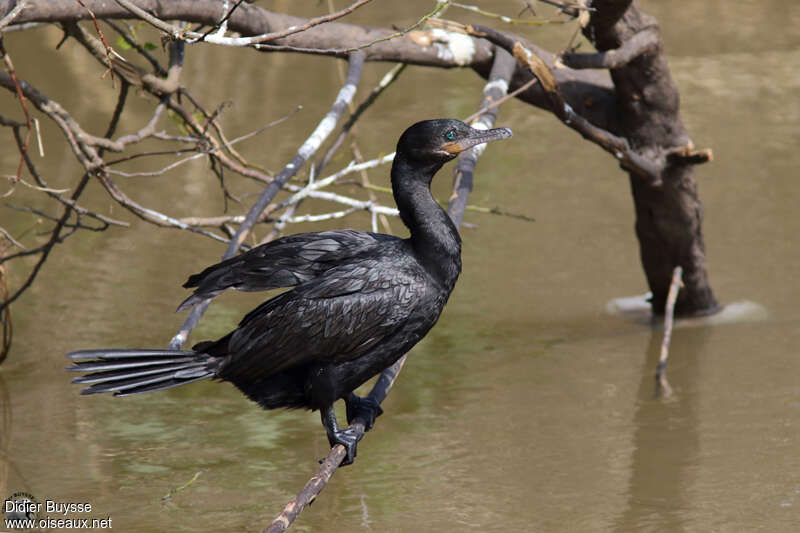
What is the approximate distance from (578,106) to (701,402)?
59.4 inches

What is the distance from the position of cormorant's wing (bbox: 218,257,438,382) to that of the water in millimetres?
1065

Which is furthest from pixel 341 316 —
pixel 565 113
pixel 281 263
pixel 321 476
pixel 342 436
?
A: pixel 565 113

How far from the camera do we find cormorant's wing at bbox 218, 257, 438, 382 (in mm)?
2883

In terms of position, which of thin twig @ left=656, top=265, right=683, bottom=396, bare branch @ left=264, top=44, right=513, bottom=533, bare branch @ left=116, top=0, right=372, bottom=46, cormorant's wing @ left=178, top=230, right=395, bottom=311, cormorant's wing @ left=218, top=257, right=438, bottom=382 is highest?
bare branch @ left=116, top=0, right=372, bottom=46

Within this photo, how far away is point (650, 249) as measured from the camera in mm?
5367

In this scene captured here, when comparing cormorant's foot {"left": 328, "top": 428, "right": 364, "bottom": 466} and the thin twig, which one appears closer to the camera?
cormorant's foot {"left": 328, "top": 428, "right": 364, "bottom": 466}

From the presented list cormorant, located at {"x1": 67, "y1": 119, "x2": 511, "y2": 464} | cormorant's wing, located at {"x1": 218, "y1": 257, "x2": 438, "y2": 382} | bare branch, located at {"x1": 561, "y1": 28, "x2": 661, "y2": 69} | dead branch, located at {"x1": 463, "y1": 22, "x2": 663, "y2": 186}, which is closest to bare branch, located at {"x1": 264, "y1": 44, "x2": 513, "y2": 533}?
cormorant, located at {"x1": 67, "y1": 119, "x2": 511, "y2": 464}

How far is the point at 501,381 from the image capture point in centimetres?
492

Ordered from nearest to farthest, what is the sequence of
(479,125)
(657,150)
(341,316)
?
(341,316)
(479,125)
(657,150)

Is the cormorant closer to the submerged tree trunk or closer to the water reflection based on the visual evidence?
the water reflection

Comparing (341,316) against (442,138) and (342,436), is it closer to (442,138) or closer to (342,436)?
(342,436)

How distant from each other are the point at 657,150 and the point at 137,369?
3.01 metres

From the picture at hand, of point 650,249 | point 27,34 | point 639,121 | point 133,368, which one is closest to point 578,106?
point 639,121

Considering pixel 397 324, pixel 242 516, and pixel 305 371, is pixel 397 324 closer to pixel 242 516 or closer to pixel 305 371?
pixel 305 371
